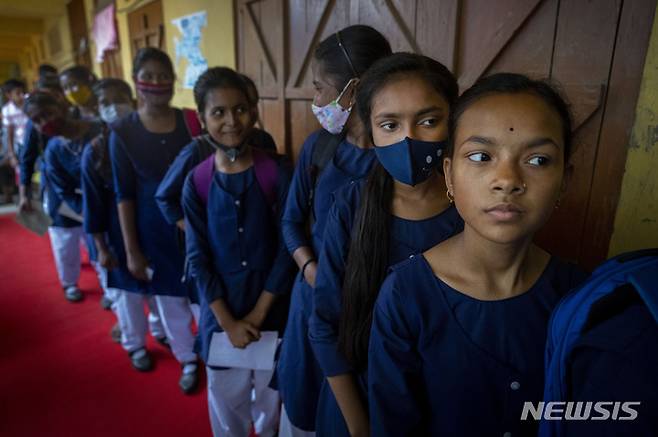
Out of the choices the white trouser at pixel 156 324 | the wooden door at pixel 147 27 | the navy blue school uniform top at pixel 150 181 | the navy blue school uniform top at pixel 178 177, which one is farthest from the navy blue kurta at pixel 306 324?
the wooden door at pixel 147 27

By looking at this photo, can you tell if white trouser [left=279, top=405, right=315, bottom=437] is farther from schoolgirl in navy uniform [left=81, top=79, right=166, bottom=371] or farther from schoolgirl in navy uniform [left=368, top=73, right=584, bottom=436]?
schoolgirl in navy uniform [left=81, top=79, right=166, bottom=371]

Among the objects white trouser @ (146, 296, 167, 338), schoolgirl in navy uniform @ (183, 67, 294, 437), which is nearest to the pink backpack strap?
schoolgirl in navy uniform @ (183, 67, 294, 437)

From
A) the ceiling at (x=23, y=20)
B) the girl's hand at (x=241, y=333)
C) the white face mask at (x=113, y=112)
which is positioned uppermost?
the ceiling at (x=23, y=20)

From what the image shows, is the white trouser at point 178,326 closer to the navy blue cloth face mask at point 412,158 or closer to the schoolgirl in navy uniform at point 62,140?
the schoolgirl in navy uniform at point 62,140

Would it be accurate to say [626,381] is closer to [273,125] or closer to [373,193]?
[373,193]

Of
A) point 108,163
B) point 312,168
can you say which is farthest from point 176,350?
point 312,168

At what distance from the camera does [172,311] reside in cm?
249

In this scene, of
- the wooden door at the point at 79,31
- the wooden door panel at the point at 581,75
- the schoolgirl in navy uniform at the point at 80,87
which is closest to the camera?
the wooden door panel at the point at 581,75

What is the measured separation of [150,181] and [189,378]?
1.20 metres

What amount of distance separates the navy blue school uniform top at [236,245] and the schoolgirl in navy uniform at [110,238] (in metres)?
0.94

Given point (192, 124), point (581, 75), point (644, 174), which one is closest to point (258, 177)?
point (192, 124)

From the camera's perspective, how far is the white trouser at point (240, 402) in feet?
5.91

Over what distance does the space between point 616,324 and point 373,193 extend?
627mm

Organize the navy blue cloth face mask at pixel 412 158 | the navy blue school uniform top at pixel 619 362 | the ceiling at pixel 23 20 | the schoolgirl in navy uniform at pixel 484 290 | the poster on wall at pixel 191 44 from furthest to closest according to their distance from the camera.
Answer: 1. the ceiling at pixel 23 20
2. the poster on wall at pixel 191 44
3. the navy blue cloth face mask at pixel 412 158
4. the schoolgirl in navy uniform at pixel 484 290
5. the navy blue school uniform top at pixel 619 362
